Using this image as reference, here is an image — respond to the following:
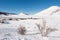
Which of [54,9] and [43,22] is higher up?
[54,9]

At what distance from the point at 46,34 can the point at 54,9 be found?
43.6 m

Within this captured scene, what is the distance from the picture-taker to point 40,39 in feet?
36.7

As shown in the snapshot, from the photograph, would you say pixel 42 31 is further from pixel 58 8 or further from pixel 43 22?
pixel 58 8

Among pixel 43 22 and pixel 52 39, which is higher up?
pixel 43 22

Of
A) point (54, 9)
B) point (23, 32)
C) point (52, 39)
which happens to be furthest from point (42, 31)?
point (54, 9)

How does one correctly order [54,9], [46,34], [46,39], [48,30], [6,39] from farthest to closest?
[54,9], [48,30], [46,34], [46,39], [6,39]

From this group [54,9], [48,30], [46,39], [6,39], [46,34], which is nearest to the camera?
[6,39]

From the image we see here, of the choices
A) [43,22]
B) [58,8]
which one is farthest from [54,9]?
[43,22]

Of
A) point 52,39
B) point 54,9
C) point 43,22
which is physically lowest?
point 52,39

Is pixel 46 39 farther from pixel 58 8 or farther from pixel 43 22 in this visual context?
pixel 58 8

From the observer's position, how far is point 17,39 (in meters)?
10.6

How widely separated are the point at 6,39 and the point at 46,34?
3849 millimetres

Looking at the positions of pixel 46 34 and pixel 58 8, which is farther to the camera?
pixel 58 8

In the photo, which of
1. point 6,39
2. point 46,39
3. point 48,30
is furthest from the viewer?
point 48,30
